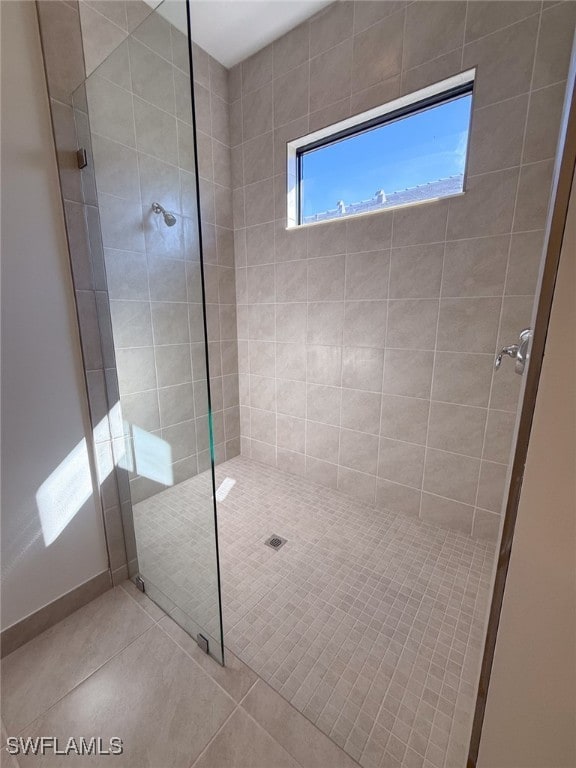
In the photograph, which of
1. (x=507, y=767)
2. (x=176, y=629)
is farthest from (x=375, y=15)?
(x=176, y=629)

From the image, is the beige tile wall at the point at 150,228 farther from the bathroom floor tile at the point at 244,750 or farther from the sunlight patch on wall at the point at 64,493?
the bathroom floor tile at the point at 244,750

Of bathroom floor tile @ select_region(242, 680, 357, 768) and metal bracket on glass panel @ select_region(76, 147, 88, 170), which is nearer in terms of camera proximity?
bathroom floor tile @ select_region(242, 680, 357, 768)

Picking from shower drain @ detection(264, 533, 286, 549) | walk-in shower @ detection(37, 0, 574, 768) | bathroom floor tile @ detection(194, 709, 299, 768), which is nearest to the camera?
bathroom floor tile @ detection(194, 709, 299, 768)

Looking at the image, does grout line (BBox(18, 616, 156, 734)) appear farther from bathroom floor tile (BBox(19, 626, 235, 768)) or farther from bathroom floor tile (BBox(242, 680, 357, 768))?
bathroom floor tile (BBox(242, 680, 357, 768))

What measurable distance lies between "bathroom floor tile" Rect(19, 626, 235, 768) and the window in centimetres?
228

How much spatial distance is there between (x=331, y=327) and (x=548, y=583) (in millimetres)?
1719

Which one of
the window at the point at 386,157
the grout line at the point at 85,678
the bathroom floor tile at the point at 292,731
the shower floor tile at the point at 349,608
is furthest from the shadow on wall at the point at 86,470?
the window at the point at 386,157

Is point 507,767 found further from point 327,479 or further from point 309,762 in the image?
point 327,479

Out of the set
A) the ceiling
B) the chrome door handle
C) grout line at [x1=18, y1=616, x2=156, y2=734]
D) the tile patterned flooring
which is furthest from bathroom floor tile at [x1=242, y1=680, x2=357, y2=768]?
the ceiling

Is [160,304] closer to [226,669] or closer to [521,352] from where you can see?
[521,352]

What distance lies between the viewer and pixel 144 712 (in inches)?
37.5

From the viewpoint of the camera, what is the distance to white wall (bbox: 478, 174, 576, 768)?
0.39 meters

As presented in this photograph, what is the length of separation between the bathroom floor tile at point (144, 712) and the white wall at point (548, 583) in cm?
86

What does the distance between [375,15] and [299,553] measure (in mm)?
2805
